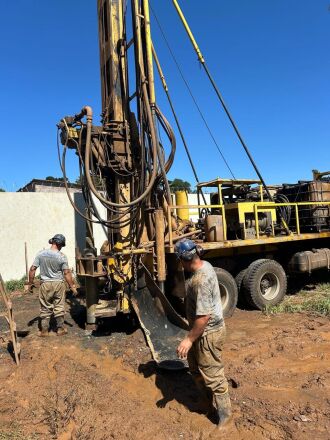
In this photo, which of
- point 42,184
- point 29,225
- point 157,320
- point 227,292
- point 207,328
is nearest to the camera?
point 207,328

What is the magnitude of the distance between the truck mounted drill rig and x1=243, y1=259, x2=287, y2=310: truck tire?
0.02 metres

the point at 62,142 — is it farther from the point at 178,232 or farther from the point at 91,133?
the point at 178,232

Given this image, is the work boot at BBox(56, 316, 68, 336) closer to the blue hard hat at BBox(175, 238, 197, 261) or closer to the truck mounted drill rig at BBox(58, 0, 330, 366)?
the truck mounted drill rig at BBox(58, 0, 330, 366)

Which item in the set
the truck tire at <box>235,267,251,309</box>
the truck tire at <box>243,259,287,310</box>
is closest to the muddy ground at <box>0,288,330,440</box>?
the truck tire at <box>243,259,287,310</box>

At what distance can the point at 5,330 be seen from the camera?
7207mm

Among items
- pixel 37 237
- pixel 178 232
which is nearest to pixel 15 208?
pixel 37 237

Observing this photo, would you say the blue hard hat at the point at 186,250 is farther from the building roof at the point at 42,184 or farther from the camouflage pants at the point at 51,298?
the building roof at the point at 42,184

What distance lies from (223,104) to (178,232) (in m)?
2.95

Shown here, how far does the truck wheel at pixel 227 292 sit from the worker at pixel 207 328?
3.65m

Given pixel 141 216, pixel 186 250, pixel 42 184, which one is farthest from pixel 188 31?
pixel 42 184

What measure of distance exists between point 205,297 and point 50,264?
381 centimetres

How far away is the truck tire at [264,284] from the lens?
25.6 feet

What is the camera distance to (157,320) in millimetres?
5914

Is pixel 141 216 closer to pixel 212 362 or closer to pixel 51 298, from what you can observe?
pixel 51 298
